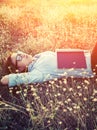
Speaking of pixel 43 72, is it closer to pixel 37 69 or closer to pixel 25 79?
pixel 37 69

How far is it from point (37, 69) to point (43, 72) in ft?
0.39

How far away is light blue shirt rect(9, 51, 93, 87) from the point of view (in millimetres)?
5770

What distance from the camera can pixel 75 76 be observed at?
19.5ft

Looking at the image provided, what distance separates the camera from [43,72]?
19.4 feet

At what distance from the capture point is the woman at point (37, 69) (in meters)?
5.78

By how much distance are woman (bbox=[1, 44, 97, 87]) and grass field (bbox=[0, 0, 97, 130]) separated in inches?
5.5

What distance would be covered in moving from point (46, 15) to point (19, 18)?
617mm

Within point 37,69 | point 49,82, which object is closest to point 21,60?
point 37,69

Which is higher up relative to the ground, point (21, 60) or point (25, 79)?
point (21, 60)

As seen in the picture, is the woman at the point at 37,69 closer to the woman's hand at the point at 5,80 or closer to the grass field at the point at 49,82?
the woman's hand at the point at 5,80

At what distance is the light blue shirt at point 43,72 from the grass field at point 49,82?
0.13m

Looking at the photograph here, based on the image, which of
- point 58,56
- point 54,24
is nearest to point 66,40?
point 54,24

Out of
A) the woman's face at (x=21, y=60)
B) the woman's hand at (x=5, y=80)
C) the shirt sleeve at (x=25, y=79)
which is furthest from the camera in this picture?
the woman's face at (x=21, y=60)

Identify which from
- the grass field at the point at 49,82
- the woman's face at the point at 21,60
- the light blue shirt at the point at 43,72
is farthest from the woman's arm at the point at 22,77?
the woman's face at the point at 21,60
